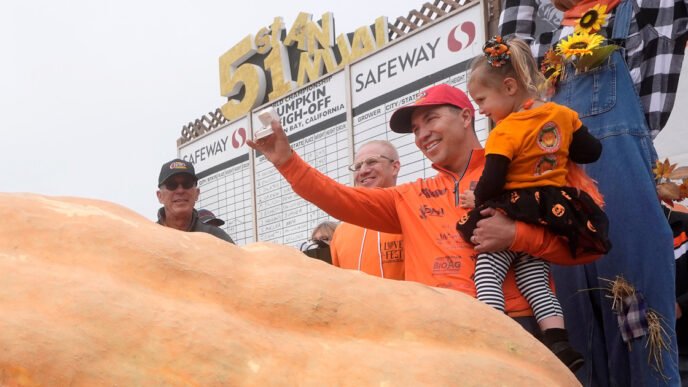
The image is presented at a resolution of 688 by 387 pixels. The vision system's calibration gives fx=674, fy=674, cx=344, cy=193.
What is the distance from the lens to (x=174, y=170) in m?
3.94

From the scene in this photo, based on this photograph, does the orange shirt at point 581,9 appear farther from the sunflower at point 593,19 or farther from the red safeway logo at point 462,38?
the red safeway logo at point 462,38

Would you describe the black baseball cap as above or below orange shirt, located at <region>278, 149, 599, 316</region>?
above

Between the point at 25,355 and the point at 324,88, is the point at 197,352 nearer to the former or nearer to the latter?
the point at 25,355

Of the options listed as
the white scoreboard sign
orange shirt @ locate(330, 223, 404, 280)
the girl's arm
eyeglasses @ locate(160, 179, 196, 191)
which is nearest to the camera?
the girl's arm

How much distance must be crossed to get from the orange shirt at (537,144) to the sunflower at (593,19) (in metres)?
0.33

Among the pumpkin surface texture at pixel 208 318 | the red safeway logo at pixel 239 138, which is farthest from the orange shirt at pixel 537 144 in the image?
the red safeway logo at pixel 239 138

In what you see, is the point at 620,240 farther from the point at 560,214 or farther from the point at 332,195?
the point at 332,195

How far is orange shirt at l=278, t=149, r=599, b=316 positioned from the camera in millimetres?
1989

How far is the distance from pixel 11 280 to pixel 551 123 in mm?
1581

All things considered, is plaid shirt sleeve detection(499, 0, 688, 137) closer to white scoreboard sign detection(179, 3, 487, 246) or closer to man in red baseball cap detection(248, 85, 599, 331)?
man in red baseball cap detection(248, 85, 599, 331)

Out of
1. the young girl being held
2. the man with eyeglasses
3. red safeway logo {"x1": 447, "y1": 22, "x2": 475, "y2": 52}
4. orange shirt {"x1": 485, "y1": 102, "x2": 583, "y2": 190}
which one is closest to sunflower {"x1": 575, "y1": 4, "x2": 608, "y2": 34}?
the young girl being held

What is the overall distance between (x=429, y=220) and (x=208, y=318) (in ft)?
4.50

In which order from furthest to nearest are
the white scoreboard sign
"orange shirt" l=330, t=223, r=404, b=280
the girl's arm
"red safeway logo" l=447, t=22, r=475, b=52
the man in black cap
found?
the white scoreboard sign, "red safeway logo" l=447, t=22, r=475, b=52, the man in black cap, "orange shirt" l=330, t=223, r=404, b=280, the girl's arm

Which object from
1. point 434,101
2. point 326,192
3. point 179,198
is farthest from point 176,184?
point 434,101
